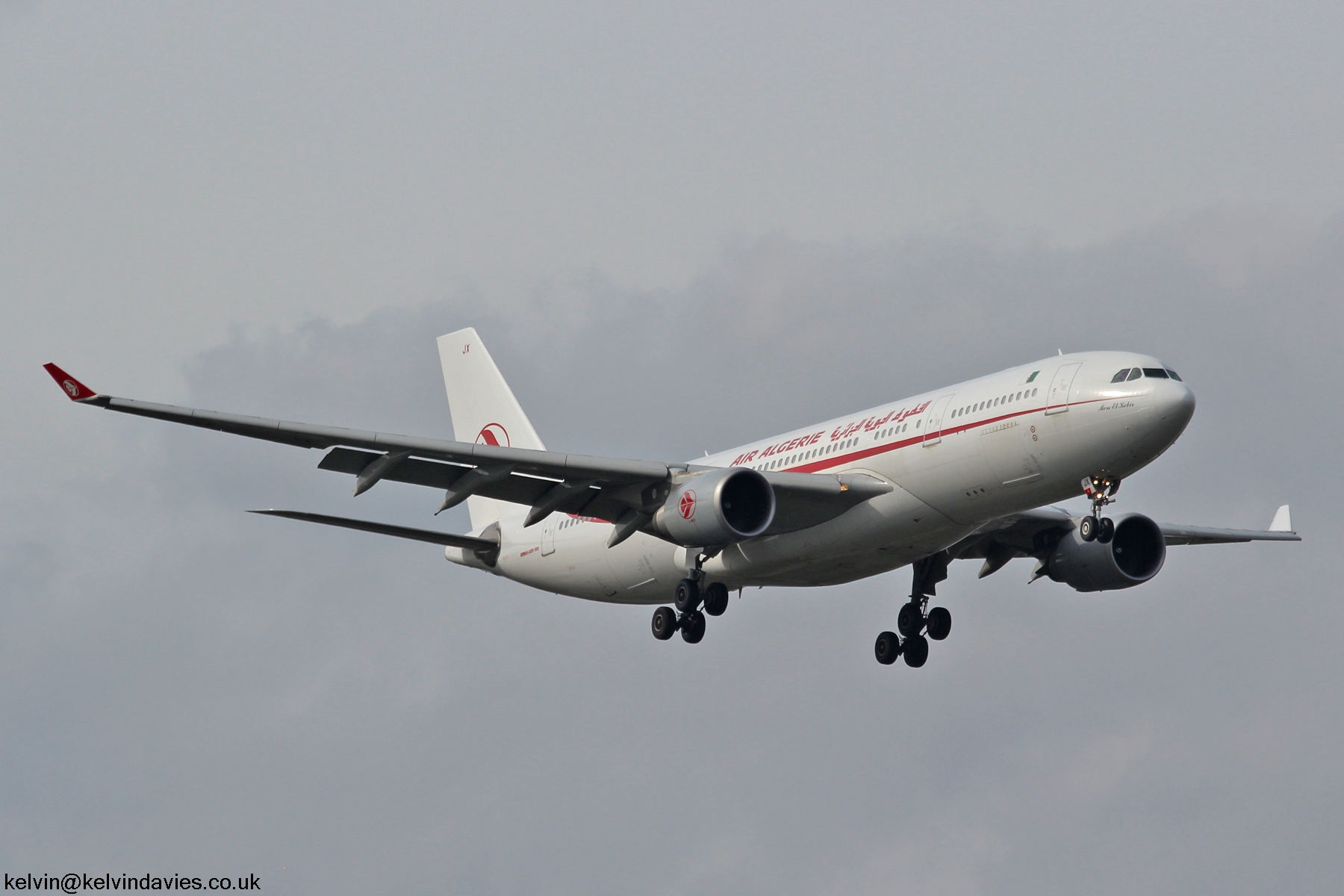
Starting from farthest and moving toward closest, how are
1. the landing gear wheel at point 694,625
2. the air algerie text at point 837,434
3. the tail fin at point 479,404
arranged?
1. the tail fin at point 479,404
2. the landing gear wheel at point 694,625
3. the air algerie text at point 837,434

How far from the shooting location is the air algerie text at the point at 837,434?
37.2 meters

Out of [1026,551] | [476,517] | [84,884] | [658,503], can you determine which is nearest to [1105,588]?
[1026,551]

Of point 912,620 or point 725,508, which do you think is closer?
point 725,508

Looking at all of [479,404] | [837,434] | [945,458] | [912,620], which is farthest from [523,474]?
[479,404]

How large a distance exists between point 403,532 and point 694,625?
7475mm

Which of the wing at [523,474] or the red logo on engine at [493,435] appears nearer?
the wing at [523,474]

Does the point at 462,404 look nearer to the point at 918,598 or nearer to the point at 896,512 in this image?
the point at 918,598

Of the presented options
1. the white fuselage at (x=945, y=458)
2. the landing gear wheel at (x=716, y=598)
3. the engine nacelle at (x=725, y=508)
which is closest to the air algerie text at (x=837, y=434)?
the white fuselage at (x=945, y=458)

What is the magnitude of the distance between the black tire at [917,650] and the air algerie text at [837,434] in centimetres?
640

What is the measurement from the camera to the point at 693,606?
40312 mm

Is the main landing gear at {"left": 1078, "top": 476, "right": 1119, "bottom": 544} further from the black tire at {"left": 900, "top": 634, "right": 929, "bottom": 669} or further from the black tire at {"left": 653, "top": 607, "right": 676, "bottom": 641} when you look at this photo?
the black tire at {"left": 653, "top": 607, "right": 676, "bottom": 641}

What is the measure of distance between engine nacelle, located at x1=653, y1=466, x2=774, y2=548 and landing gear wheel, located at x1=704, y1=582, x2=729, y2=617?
3.42 meters

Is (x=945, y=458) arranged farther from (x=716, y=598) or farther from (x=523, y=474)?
(x=523, y=474)

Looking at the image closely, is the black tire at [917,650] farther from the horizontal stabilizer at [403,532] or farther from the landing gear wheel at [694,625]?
the horizontal stabilizer at [403,532]
